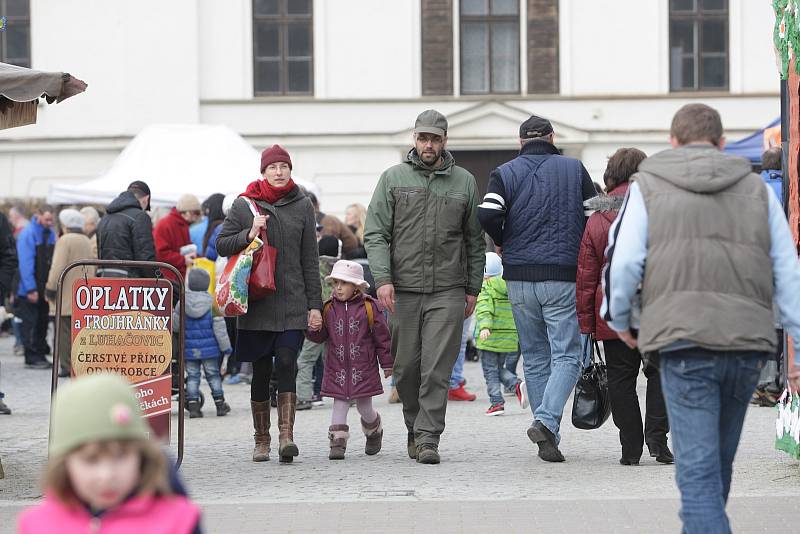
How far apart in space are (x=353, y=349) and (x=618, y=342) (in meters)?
1.85

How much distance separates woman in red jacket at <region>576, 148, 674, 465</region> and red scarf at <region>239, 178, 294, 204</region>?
184cm

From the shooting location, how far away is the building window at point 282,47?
28.6 m

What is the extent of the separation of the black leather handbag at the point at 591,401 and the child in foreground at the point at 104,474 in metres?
5.35

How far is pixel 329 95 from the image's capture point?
2867 centimetres

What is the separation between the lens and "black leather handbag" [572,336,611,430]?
28.5ft

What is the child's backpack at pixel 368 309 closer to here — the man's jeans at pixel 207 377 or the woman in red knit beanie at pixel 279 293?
the woman in red knit beanie at pixel 279 293

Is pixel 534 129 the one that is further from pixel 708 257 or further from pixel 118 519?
pixel 118 519

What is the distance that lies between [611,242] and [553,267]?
3363mm

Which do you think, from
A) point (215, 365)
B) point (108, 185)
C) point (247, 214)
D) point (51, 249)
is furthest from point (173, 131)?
point (247, 214)

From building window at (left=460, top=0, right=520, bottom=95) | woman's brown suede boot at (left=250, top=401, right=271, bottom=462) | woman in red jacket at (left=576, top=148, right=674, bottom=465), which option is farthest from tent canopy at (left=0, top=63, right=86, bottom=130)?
building window at (left=460, top=0, right=520, bottom=95)

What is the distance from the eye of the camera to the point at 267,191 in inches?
358

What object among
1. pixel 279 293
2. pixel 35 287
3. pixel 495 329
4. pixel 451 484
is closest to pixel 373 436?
pixel 279 293

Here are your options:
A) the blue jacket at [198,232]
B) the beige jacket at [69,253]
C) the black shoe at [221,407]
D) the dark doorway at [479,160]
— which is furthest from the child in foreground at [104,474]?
the dark doorway at [479,160]

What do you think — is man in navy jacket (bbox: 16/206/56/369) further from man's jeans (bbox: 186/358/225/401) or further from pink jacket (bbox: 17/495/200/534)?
pink jacket (bbox: 17/495/200/534)
